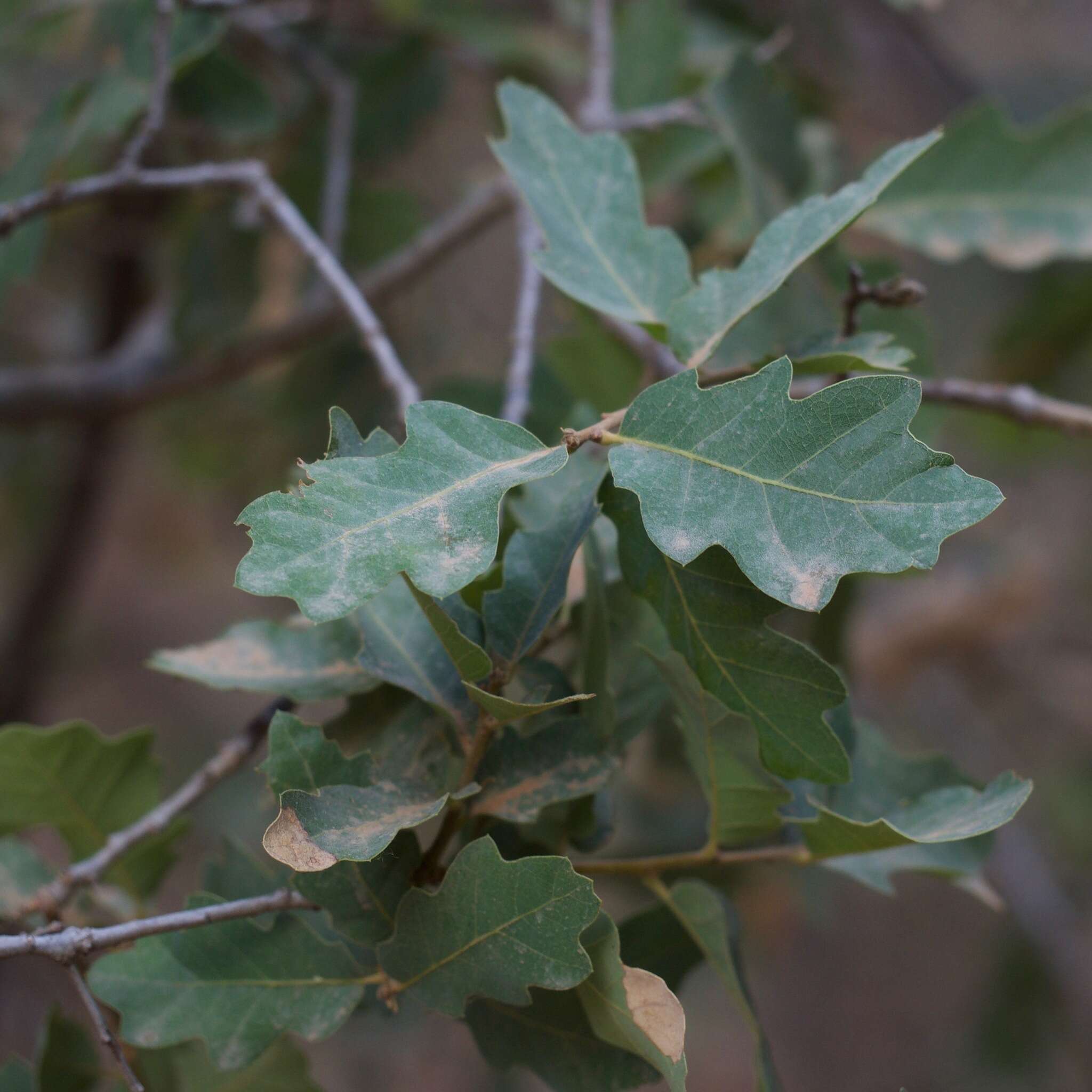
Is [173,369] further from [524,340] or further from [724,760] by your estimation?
[724,760]

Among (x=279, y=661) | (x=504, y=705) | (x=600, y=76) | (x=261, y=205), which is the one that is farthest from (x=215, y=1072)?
(x=600, y=76)

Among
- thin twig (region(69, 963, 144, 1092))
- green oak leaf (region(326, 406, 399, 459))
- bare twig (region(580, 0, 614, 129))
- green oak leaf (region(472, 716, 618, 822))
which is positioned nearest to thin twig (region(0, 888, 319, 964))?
thin twig (region(69, 963, 144, 1092))

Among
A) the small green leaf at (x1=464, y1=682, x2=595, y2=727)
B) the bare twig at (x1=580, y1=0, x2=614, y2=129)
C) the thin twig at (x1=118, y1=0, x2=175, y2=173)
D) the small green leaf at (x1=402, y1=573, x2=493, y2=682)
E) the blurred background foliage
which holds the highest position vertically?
the thin twig at (x1=118, y1=0, x2=175, y2=173)

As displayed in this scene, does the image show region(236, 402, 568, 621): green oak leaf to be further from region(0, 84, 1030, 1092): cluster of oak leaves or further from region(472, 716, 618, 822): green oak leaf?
region(472, 716, 618, 822): green oak leaf

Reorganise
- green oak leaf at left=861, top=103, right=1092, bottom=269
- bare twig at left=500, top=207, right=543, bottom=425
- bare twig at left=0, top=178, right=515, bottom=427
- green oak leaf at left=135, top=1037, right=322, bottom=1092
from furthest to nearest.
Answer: bare twig at left=0, top=178, right=515, bottom=427
green oak leaf at left=861, top=103, right=1092, bottom=269
bare twig at left=500, top=207, right=543, bottom=425
green oak leaf at left=135, top=1037, right=322, bottom=1092

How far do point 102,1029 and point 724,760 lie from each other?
0.32 metres

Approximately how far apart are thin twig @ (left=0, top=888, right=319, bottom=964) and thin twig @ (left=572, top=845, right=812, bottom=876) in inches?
6.7

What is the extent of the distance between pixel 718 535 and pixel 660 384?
0.24ft

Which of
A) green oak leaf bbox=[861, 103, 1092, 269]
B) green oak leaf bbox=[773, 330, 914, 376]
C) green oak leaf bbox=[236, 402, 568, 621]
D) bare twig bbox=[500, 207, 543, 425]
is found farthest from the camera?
green oak leaf bbox=[861, 103, 1092, 269]

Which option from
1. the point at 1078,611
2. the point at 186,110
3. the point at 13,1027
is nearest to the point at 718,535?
the point at 186,110

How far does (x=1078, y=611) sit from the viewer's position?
2.44m

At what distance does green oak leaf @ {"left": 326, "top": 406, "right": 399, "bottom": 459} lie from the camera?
46 cm

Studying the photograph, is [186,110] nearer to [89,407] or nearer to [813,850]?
[89,407]

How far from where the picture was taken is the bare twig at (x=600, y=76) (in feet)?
3.19
